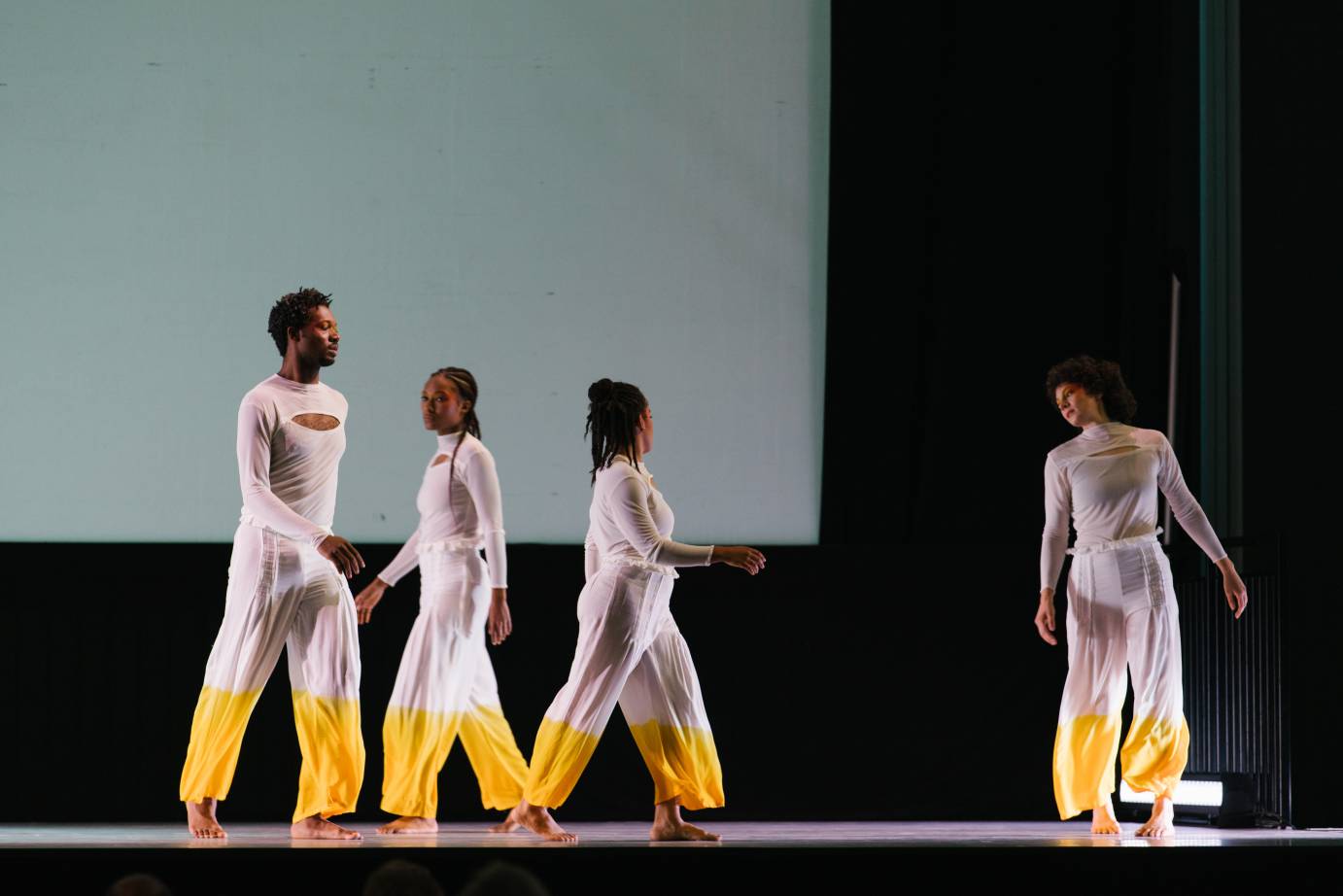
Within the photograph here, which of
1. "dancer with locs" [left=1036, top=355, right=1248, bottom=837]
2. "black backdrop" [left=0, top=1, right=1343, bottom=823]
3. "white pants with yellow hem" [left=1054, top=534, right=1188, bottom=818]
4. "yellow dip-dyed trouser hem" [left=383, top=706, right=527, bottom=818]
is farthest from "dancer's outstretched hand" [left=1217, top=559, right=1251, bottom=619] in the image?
"yellow dip-dyed trouser hem" [left=383, top=706, right=527, bottom=818]

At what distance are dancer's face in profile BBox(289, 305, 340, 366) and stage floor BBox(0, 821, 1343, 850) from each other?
152 centimetres

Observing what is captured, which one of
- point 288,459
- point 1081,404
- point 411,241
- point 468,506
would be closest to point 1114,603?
point 1081,404

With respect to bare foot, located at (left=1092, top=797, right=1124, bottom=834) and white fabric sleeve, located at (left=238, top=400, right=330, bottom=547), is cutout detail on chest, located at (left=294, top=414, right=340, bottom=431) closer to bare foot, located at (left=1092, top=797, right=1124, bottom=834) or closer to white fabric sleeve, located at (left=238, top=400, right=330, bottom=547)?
white fabric sleeve, located at (left=238, top=400, right=330, bottom=547)

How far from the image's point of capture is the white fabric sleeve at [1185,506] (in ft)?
18.6

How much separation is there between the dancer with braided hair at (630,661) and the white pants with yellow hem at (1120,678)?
1.31 m

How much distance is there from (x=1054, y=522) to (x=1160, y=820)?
3.56 ft

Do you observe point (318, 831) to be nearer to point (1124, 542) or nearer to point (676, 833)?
point (676, 833)

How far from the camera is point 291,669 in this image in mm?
5102

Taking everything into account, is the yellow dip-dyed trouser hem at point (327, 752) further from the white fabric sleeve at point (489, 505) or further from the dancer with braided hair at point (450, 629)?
the white fabric sleeve at point (489, 505)

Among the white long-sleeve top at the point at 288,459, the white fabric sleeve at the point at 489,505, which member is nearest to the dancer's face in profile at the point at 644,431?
the white fabric sleeve at the point at 489,505

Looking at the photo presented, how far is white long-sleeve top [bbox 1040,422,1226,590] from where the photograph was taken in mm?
5641
